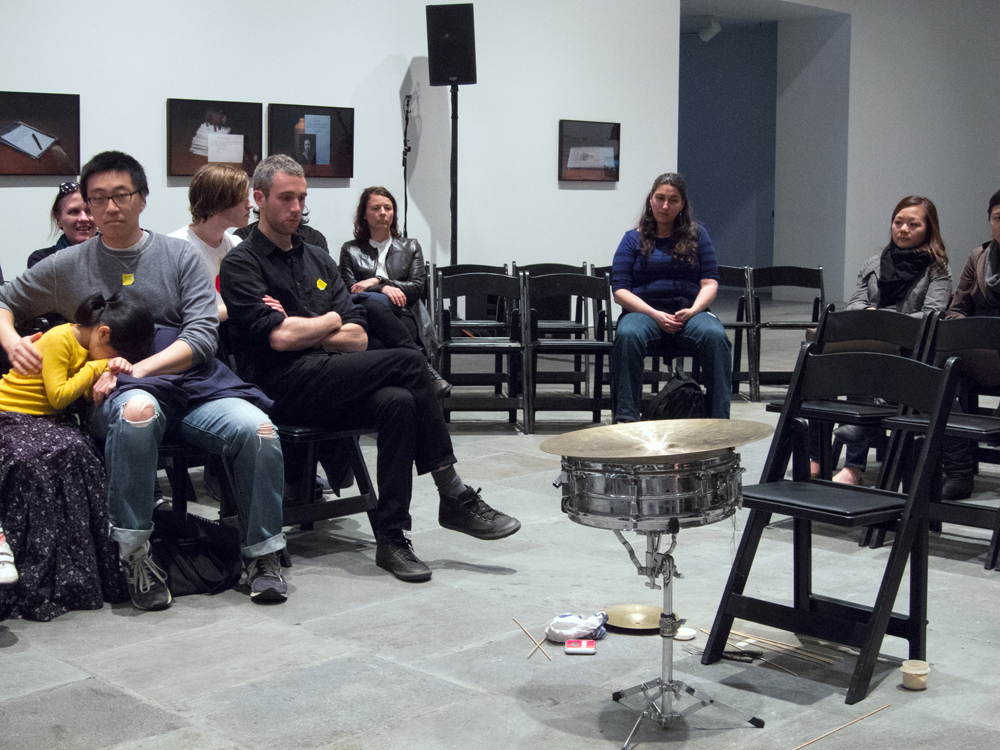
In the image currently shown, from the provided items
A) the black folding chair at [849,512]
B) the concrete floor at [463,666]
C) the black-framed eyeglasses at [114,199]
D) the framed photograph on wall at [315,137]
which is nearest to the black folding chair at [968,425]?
the concrete floor at [463,666]

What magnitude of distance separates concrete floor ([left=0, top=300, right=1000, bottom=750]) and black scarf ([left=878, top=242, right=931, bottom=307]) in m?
1.64

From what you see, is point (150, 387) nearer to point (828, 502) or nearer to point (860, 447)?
point (828, 502)

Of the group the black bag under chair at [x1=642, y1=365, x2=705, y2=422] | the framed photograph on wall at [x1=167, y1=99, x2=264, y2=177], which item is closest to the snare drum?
the black bag under chair at [x1=642, y1=365, x2=705, y2=422]

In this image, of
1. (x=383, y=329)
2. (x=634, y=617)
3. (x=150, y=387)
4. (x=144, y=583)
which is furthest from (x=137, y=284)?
(x=634, y=617)

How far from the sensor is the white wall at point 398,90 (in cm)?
768

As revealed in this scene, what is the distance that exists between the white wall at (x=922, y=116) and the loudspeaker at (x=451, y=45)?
5579 millimetres

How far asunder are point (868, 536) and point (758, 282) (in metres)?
3.70

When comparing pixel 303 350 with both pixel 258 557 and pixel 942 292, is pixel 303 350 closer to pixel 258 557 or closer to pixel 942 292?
pixel 258 557

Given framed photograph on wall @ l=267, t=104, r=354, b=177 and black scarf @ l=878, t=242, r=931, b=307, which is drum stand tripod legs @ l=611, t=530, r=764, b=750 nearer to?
black scarf @ l=878, t=242, r=931, b=307

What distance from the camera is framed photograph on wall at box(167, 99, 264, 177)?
8172 millimetres

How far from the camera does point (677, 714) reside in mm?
2541

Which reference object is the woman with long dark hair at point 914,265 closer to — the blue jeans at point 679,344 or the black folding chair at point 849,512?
the blue jeans at point 679,344

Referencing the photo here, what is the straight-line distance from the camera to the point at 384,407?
3.75 metres

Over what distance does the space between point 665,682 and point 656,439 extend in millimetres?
559
